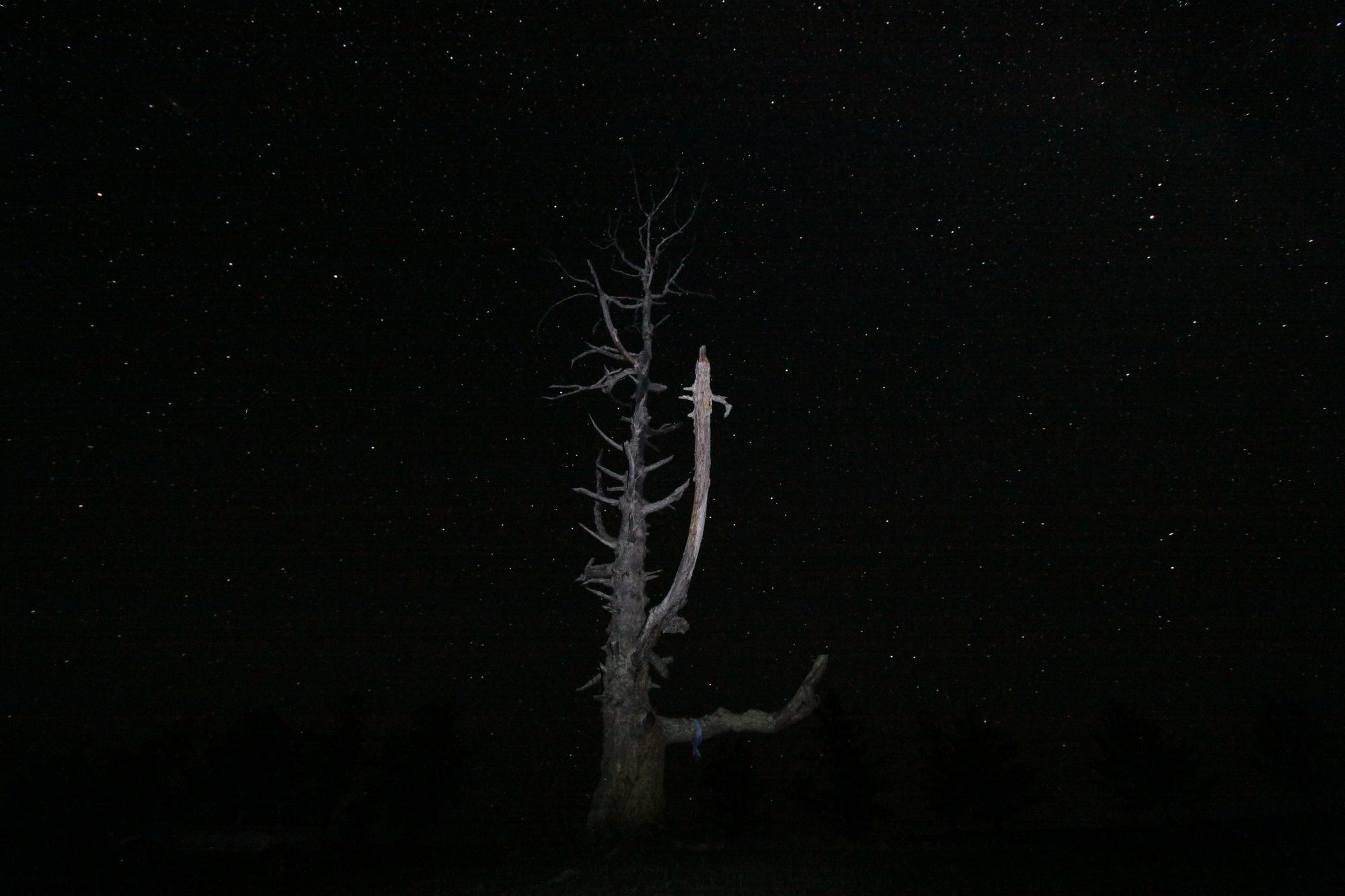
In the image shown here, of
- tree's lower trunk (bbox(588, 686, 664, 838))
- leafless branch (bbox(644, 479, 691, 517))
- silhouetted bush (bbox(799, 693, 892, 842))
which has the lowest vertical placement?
silhouetted bush (bbox(799, 693, 892, 842))

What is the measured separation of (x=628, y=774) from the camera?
1330 centimetres

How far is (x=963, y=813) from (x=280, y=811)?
115ft

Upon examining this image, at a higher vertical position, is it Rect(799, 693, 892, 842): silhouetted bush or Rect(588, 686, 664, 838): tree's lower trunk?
Rect(588, 686, 664, 838): tree's lower trunk

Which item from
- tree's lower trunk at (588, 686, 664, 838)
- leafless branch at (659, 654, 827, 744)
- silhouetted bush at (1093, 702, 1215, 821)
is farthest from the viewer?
silhouetted bush at (1093, 702, 1215, 821)

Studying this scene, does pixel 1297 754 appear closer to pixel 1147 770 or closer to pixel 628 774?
pixel 1147 770

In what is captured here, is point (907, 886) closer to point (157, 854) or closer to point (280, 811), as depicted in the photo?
point (157, 854)

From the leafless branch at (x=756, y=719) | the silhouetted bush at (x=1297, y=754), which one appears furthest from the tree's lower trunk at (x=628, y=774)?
the silhouetted bush at (x=1297, y=754)

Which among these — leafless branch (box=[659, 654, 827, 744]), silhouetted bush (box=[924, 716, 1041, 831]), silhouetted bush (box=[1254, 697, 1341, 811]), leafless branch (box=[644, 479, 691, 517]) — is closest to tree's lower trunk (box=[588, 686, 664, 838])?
leafless branch (box=[659, 654, 827, 744])

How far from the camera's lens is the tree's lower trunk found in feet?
42.8

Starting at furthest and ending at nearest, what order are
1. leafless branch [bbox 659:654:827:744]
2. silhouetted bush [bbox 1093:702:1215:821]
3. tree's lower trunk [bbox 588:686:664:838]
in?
silhouetted bush [bbox 1093:702:1215:821] < leafless branch [bbox 659:654:827:744] < tree's lower trunk [bbox 588:686:664:838]

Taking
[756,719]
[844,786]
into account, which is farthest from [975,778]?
[756,719]

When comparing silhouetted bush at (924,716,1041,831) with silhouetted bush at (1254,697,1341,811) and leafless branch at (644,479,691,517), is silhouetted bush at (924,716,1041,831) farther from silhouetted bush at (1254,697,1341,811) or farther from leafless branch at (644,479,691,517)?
leafless branch at (644,479,691,517)

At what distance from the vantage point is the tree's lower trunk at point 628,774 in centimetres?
1303

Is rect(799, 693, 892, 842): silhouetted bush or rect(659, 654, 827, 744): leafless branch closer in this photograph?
rect(659, 654, 827, 744): leafless branch
